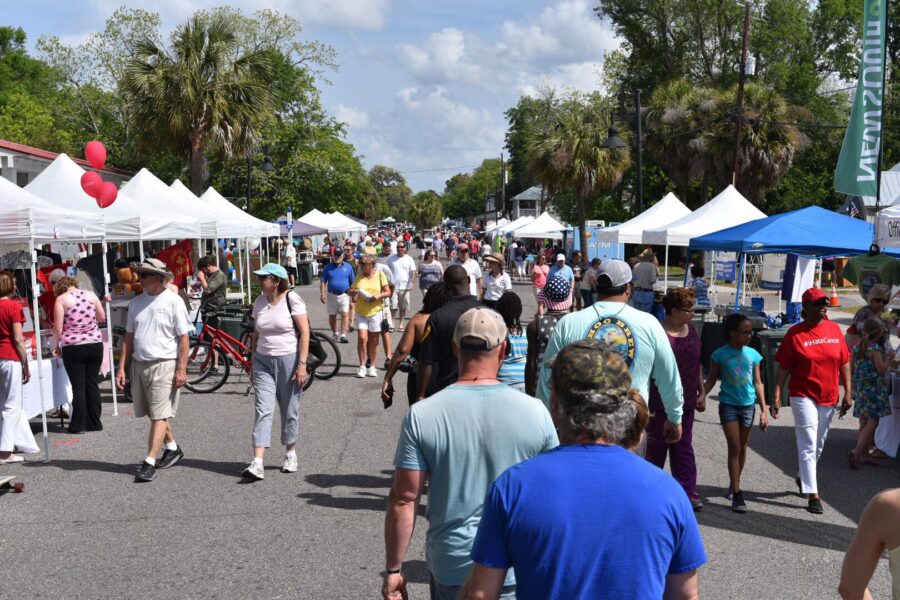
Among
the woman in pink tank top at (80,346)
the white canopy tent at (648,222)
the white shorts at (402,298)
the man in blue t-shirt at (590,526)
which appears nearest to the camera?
the man in blue t-shirt at (590,526)

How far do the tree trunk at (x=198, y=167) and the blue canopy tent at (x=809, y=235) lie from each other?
17.1m

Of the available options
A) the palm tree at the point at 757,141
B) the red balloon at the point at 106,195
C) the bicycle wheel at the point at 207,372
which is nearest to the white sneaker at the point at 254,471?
the bicycle wheel at the point at 207,372

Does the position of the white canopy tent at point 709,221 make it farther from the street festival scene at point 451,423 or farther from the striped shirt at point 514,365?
the striped shirt at point 514,365

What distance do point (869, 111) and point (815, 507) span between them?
4.95 metres

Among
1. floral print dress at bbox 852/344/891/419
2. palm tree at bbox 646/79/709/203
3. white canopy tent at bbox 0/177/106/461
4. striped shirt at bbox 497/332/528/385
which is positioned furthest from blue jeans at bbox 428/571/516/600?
palm tree at bbox 646/79/709/203

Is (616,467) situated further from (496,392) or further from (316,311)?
(316,311)

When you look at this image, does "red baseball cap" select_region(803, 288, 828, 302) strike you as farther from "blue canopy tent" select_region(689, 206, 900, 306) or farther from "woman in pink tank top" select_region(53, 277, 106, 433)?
"woman in pink tank top" select_region(53, 277, 106, 433)

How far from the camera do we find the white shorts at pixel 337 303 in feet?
47.7

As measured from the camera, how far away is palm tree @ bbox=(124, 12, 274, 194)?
24281 mm

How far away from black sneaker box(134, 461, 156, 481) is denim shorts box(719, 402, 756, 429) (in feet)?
14.7

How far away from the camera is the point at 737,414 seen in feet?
21.1

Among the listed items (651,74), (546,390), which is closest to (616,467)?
(546,390)

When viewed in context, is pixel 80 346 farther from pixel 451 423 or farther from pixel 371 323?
pixel 451 423

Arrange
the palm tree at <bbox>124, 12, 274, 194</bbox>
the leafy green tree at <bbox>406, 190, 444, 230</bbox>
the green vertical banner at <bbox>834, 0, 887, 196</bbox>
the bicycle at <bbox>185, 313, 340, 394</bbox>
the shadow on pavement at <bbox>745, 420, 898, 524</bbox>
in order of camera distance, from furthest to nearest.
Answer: the leafy green tree at <bbox>406, 190, 444, 230</bbox>
the palm tree at <bbox>124, 12, 274, 194</bbox>
the bicycle at <bbox>185, 313, 340, 394</bbox>
the green vertical banner at <bbox>834, 0, 887, 196</bbox>
the shadow on pavement at <bbox>745, 420, 898, 524</bbox>
